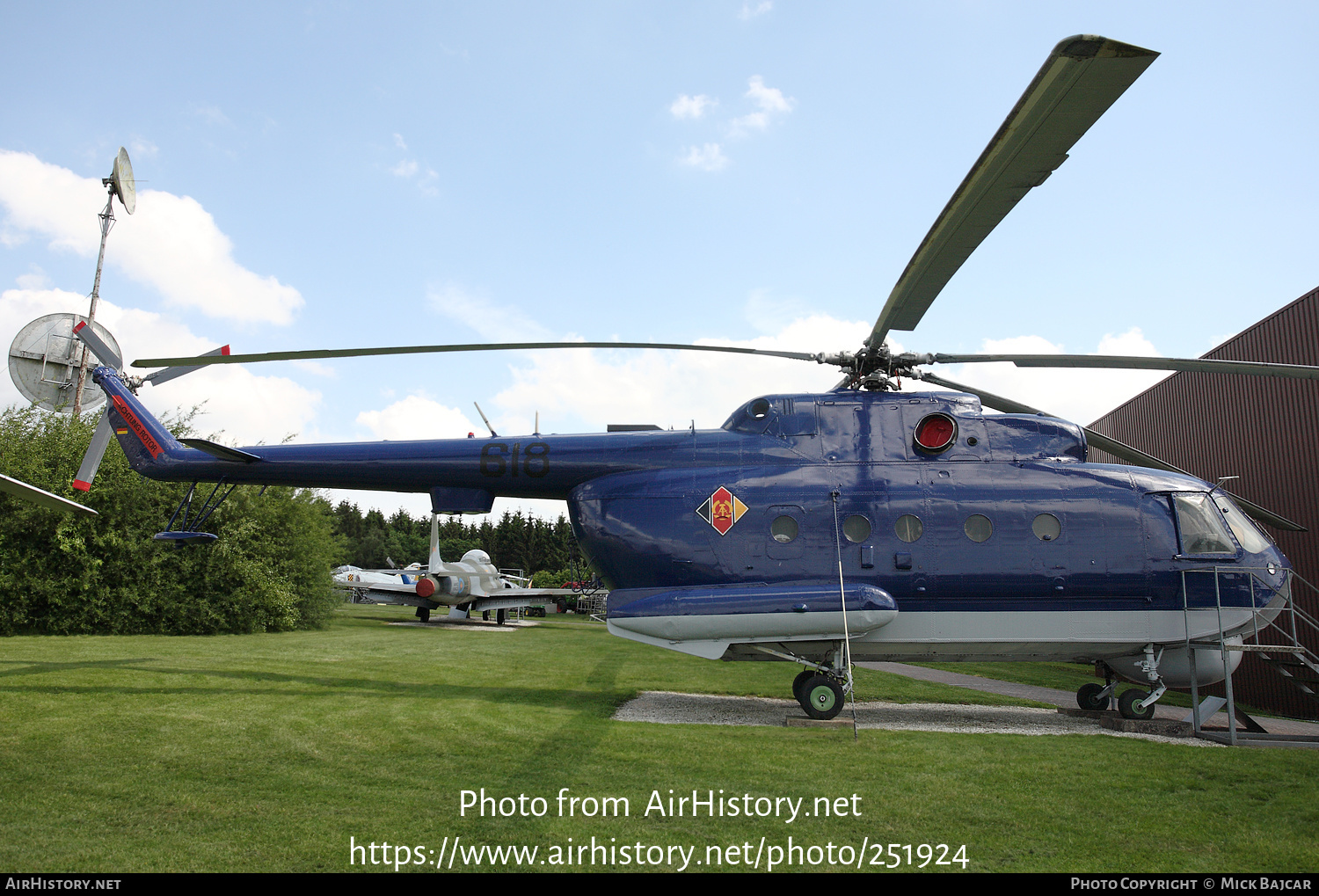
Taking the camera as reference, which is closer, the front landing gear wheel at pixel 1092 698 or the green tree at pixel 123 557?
the front landing gear wheel at pixel 1092 698

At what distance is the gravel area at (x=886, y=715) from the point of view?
29.8 feet

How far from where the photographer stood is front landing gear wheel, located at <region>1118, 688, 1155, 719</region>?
951 cm

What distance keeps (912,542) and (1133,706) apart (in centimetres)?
364

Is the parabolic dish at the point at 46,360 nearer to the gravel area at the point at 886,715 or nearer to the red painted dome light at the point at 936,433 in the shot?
the gravel area at the point at 886,715

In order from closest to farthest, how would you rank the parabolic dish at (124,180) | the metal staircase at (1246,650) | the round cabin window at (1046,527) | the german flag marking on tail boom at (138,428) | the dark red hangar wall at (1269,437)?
the metal staircase at (1246,650) → the round cabin window at (1046,527) → the german flag marking on tail boom at (138,428) → the dark red hangar wall at (1269,437) → the parabolic dish at (124,180)

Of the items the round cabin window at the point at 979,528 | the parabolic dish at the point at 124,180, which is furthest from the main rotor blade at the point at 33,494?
the parabolic dish at the point at 124,180

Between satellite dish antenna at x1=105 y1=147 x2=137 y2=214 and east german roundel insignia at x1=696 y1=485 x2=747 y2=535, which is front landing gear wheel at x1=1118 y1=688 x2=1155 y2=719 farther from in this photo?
satellite dish antenna at x1=105 y1=147 x2=137 y2=214

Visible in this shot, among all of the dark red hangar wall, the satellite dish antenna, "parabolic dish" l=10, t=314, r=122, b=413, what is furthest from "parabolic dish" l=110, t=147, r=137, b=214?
the dark red hangar wall

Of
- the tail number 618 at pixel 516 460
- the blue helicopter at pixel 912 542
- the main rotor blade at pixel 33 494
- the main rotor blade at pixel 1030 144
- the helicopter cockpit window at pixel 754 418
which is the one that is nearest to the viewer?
the main rotor blade at pixel 33 494

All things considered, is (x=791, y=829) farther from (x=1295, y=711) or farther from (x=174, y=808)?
(x=1295, y=711)

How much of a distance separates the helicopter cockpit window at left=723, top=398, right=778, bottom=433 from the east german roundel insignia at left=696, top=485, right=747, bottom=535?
120 centimetres

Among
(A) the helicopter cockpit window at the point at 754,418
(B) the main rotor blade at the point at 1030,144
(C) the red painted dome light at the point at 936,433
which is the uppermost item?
(B) the main rotor blade at the point at 1030,144

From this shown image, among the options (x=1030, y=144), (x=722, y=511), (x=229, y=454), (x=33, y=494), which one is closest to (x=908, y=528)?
(x=722, y=511)

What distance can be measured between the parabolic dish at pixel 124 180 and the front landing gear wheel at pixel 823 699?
86.7 feet
